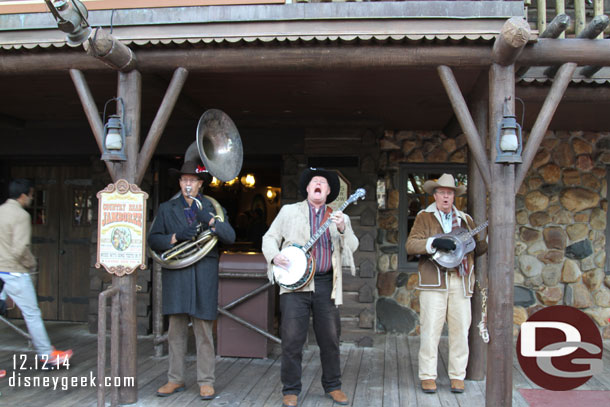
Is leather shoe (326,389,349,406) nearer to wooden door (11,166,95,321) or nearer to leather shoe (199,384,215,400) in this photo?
leather shoe (199,384,215,400)

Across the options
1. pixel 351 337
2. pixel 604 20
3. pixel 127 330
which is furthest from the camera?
pixel 351 337

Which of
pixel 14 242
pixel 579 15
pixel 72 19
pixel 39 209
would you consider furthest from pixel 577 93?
pixel 39 209

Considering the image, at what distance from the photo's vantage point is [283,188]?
6250mm

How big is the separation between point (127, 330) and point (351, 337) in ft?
8.80

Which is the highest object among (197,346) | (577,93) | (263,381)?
(577,93)

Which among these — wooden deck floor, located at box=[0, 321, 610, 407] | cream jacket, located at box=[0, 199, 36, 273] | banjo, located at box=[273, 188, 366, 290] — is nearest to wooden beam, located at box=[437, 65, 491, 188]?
banjo, located at box=[273, 188, 366, 290]

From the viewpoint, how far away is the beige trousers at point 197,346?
4.23 metres

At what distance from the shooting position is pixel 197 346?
4238 millimetres

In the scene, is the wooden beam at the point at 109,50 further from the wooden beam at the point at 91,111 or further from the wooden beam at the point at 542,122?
the wooden beam at the point at 542,122

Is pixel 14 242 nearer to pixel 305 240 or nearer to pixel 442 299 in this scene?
pixel 305 240

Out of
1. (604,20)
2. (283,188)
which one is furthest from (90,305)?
(604,20)

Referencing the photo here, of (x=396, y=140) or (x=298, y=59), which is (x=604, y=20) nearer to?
(x=298, y=59)

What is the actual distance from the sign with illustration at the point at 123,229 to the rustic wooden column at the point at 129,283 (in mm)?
97

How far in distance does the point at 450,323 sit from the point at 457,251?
614 mm
